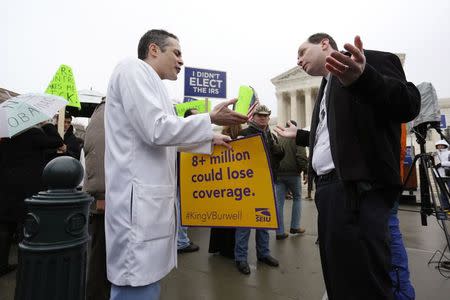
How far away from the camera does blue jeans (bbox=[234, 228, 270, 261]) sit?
352 centimetres

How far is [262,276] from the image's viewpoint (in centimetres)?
324

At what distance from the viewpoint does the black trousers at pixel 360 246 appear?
1.31 m

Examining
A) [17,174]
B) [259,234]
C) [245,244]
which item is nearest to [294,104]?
[259,234]

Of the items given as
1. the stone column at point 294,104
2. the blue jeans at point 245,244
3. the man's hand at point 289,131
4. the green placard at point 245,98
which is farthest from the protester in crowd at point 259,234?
the stone column at point 294,104

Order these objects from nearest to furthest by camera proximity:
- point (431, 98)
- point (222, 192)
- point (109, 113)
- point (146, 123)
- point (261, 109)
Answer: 1. point (146, 123)
2. point (109, 113)
3. point (222, 192)
4. point (431, 98)
5. point (261, 109)

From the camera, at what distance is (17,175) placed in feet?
11.6

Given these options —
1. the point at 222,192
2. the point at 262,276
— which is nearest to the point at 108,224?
the point at 222,192

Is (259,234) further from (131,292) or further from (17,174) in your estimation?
(17,174)

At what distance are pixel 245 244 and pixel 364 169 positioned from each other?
2513 mm

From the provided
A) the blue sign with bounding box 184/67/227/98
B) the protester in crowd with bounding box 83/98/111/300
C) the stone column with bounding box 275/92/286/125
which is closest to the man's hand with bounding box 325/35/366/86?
the protester in crowd with bounding box 83/98/111/300

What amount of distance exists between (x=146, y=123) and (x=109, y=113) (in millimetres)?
302

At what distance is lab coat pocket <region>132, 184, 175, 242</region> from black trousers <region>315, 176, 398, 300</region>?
86 centimetres

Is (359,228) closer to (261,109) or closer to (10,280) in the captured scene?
(261,109)

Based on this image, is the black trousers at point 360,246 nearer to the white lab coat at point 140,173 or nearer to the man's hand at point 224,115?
the man's hand at point 224,115
